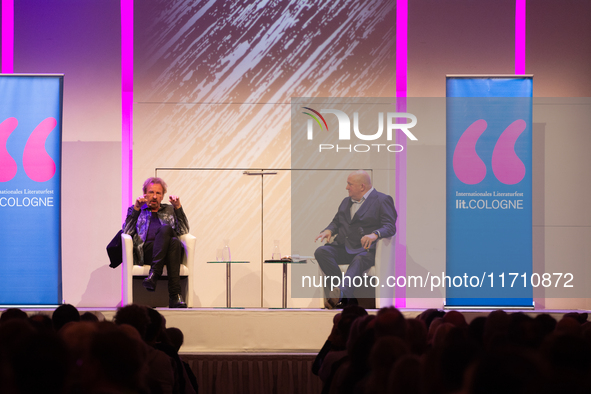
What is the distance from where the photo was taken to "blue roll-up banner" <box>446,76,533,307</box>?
4.88m

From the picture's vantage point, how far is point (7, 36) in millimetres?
5898

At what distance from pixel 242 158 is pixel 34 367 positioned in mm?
4705

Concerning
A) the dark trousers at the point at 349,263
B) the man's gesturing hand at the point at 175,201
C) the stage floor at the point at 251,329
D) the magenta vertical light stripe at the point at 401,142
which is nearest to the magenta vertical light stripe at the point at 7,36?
the man's gesturing hand at the point at 175,201

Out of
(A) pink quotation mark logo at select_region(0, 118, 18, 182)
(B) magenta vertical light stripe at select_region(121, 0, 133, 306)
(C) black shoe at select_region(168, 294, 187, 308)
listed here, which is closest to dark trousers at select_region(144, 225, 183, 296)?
(C) black shoe at select_region(168, 294, 187, 308)

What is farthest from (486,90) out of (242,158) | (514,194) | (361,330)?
(361,330)

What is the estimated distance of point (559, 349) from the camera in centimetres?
145

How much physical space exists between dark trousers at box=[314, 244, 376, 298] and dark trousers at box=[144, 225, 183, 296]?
3.87ft

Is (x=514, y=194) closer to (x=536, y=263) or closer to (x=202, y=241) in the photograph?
(x=536, y=263)

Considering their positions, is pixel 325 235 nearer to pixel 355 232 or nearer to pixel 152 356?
A: pixel 355 232

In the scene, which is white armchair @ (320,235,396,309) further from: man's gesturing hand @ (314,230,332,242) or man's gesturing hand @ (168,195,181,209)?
man's gesturing hand @ (168,195,181,209)

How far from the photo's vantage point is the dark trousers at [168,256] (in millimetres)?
4590

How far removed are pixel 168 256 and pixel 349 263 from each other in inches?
59.1

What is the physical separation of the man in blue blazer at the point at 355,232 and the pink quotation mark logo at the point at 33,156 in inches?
96.8

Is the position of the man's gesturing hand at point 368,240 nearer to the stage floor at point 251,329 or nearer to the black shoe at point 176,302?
the stage floor at point 251,329
